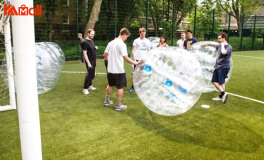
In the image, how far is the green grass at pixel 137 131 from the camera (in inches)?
148

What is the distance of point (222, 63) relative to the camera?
6262mm

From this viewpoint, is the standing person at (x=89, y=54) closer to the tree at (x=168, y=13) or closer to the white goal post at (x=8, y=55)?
the white goal post at (x=8, y=55)

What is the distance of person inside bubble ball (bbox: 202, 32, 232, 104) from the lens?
618 centimetres

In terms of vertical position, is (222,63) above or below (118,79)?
above

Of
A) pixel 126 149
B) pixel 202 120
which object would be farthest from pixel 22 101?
pixel 202 120

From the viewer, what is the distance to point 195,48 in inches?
272

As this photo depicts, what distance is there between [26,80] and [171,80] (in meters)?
2.81

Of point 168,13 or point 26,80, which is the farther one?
point 168,13

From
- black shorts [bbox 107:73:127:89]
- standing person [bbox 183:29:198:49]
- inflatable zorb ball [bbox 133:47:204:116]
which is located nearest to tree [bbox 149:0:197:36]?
standing person [bbox 183:29:198:49]

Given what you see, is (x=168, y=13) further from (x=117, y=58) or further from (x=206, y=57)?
(x=117, y=58)

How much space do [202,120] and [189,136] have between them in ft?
3.00

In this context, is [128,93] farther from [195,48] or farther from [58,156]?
[58,156]

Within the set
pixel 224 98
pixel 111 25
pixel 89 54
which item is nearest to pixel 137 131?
pixel 224 98

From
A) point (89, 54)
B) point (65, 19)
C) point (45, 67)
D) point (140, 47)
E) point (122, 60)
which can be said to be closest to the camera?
point (122, 60)
